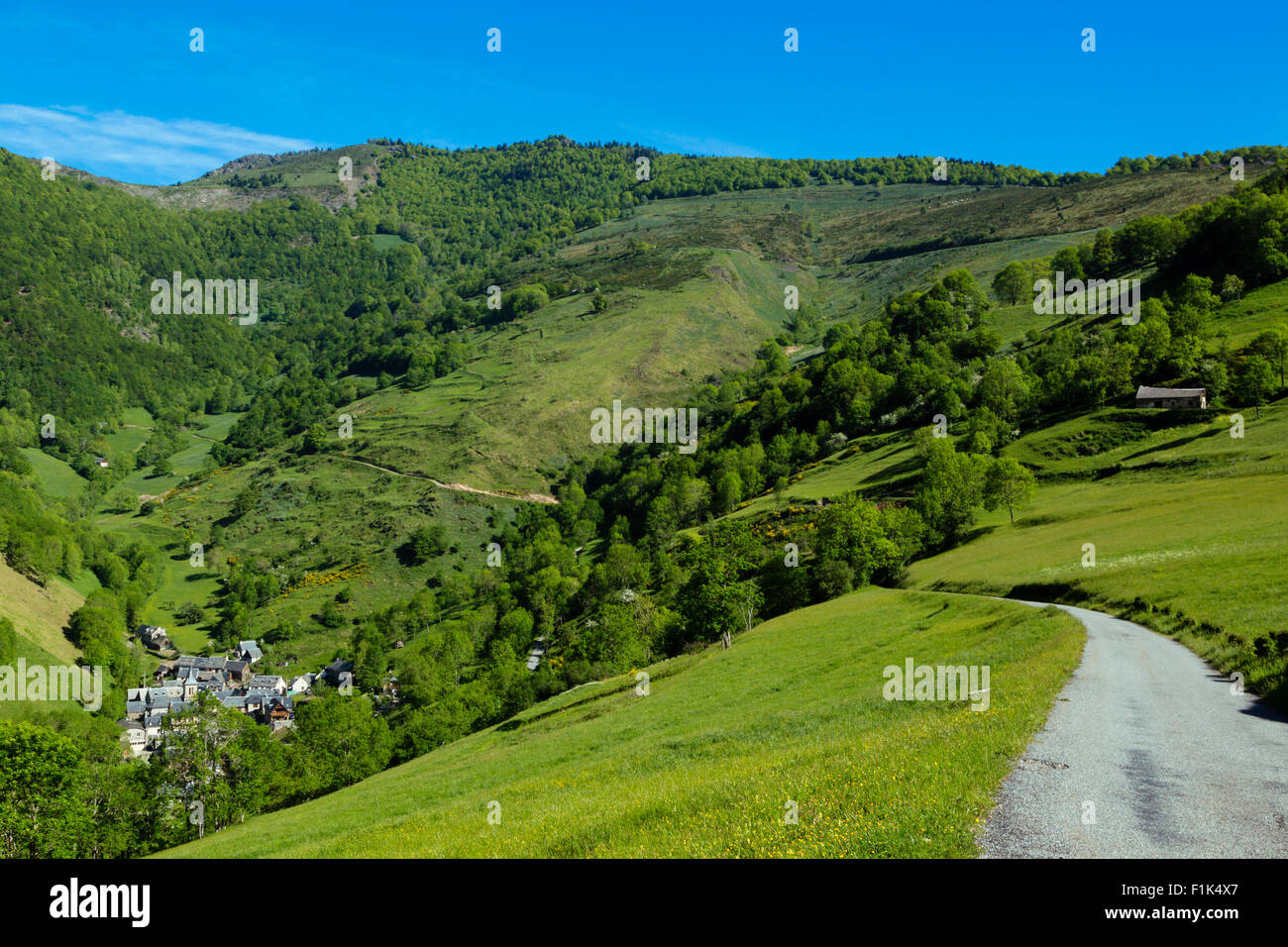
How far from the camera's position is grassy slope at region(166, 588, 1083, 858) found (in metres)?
12.7

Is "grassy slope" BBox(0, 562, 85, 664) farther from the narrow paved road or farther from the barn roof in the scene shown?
the barn roof

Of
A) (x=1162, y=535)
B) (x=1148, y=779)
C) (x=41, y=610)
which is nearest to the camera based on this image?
(x=1148, y=779)

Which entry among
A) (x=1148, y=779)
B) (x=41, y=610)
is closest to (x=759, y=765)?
(x=1148, y=779)

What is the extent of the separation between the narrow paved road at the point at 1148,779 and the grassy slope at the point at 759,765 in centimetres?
67

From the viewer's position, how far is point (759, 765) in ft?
61.9

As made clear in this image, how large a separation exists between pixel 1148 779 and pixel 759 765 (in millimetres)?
8760

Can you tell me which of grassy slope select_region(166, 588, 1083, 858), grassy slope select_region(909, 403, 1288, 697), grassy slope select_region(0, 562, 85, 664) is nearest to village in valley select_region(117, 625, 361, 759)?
grassy slope select_region(0, 562, 85, 664)

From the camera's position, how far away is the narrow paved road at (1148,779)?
413 inches

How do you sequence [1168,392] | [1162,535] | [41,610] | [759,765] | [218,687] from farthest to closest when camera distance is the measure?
[41,610] → [218,687] → [1168,392] → [1162,535] → [759,765]

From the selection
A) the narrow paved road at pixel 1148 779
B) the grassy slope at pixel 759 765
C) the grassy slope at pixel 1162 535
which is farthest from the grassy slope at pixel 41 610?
the narrow paved road at pixel 1148 779

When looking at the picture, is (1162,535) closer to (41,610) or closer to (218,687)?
(218,687)

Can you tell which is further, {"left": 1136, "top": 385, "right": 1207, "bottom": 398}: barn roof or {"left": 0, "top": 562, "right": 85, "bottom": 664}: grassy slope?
{"left": 0, "top": 562, "right": 85, "bottom": 664}: grassy slope

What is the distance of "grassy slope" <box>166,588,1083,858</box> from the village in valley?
83809 mm

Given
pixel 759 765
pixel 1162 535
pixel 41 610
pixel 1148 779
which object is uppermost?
pixel 1162 535
